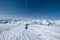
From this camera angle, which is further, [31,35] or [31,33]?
[31,33]

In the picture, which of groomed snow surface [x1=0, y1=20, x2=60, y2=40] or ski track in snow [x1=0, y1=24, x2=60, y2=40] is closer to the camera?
ski track in snow [x1=0, y1=24, x2=60, y2=40]

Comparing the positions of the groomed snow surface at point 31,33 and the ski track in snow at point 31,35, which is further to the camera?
the groomed snow surface at point 31,33
